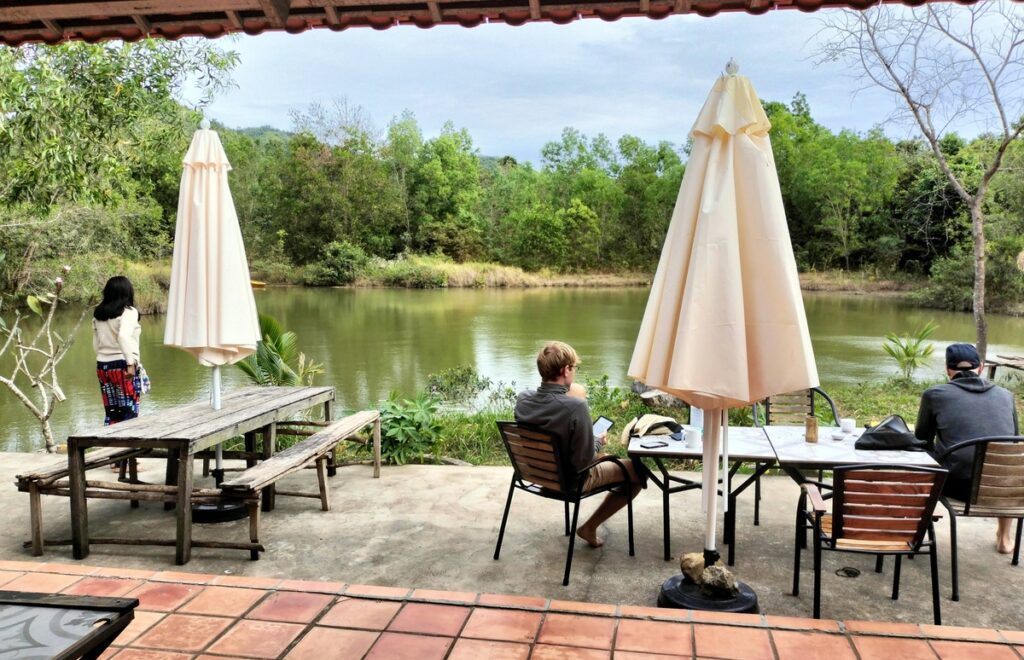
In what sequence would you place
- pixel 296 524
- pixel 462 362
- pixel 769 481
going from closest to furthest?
pixel 296 524 → pixel 769 481 → pixel 462 362

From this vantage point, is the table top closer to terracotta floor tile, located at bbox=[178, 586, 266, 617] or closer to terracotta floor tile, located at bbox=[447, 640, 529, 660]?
terracotta floor tile, located at bbox=[178, 586, 266, 617]

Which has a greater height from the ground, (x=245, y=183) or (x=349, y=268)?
(x=245, y=183)

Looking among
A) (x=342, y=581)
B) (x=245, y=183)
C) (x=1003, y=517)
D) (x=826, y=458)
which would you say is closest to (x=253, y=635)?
(x=342, y=581)

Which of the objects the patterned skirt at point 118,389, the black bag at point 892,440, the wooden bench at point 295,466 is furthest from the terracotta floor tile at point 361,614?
the patterned skirt at point 118,389

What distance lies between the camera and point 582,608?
2.48m

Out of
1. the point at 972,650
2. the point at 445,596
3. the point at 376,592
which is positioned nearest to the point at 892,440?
the point at 972,650

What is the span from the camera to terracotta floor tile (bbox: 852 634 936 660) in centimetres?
216

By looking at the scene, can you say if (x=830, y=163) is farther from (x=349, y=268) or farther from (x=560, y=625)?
(x=560, y=625)

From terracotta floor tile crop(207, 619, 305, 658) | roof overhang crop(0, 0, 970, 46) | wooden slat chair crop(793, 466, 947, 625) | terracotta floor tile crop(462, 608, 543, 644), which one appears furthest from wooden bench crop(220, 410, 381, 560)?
wooden slat chair crop(793, 466, 947, 625)

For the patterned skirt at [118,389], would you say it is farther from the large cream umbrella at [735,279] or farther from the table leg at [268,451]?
the large cream umbrella at [735,279]

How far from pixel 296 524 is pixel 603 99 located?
110 m

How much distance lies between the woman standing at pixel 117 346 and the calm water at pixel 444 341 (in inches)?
143

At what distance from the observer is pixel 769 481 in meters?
4.57

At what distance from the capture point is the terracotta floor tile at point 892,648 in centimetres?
216
